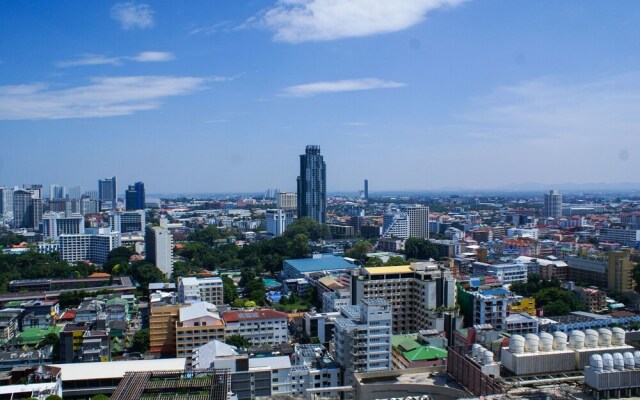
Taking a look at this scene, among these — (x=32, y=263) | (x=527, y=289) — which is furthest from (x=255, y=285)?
(x=32, y=263)

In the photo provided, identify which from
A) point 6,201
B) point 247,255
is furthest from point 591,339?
point 6,201

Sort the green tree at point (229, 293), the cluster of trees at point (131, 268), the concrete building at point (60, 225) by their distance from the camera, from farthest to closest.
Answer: the concrete building at point (60, 225) → the cluster of trees at point (131, 268) → the green tree at point (229, 293)

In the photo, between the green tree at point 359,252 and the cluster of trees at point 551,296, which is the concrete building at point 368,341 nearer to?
the cluster of trees at point 551,296

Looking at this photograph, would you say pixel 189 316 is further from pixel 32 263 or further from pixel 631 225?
pixel 631 225

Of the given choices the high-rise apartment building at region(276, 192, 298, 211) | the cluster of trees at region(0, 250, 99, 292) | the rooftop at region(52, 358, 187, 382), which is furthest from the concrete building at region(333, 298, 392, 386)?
the high-rise apartment building at region(276, 192, 298, 211)

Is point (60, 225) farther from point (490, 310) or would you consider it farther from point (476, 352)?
point (476, 352)

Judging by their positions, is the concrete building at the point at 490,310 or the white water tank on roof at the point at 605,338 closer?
the white water tank on roof at the point at 605,338

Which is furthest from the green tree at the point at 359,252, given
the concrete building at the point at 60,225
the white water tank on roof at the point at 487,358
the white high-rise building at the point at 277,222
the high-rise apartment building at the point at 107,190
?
the high-rise apartment building at the point at 107,190
